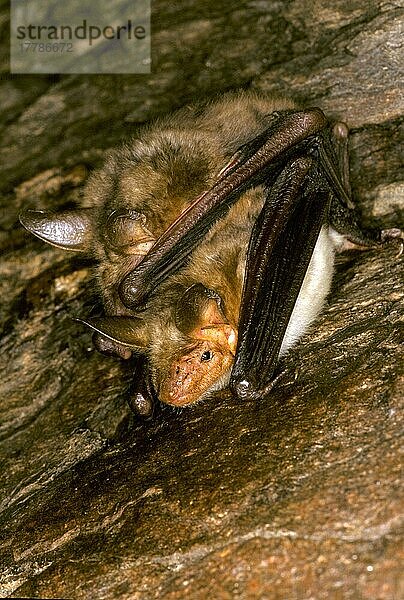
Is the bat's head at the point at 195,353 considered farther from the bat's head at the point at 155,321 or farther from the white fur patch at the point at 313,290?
the white fur patch at the point at 313,290

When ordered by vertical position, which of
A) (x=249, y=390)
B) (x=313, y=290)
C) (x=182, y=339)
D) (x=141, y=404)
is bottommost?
(x=141, y=404)

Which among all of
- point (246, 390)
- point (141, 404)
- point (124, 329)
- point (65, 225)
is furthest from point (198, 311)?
point (65, 225)

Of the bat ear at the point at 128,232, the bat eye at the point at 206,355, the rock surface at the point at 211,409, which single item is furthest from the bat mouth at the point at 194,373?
the bat ear at the point at 128,232

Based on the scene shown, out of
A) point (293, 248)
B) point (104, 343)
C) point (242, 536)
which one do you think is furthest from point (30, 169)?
point (242, 536)

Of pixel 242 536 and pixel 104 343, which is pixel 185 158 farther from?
pixel 242 536

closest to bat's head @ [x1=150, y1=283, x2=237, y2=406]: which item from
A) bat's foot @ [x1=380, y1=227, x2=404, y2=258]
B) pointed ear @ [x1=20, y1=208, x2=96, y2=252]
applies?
pointed ear @ [x1=20, y1=208, x2=96, y2=252]

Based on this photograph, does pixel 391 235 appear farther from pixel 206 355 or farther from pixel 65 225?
pixel 65 225
